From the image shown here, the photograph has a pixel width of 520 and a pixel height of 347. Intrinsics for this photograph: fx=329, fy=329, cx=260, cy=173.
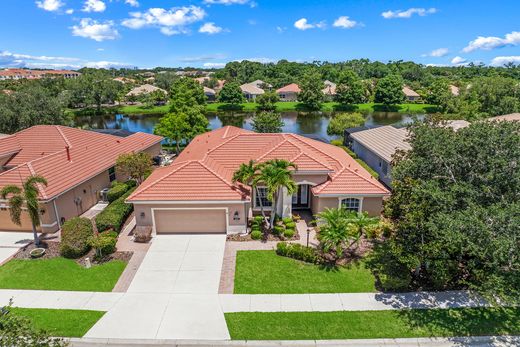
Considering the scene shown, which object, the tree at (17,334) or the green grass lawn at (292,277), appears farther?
the green grass lawn at (292,277)

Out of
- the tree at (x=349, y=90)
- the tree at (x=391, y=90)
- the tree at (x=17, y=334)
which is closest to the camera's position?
the tree at (x=17, y=334)

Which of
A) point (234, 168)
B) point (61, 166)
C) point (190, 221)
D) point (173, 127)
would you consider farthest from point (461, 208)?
point (173, 127)

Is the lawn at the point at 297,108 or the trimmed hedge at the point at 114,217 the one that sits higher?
the lawn at the point at 297,108

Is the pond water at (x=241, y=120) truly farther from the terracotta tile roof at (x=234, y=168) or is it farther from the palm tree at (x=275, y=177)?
the palm tree at (x=275, y=177)

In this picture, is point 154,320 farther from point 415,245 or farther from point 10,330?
point 415,245

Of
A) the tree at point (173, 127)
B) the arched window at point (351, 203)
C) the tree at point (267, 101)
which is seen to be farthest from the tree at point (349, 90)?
the arched window at point (351, 203)

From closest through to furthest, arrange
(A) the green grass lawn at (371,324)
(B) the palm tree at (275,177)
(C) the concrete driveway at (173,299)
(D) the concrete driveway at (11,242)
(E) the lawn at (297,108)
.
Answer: (A) the green grass lawn at (371,324) → (C) the concrete driveway at (173,299) → (D) the concrete driveway at (11,242) → (B) the palm tree at (275,177) → (E) the lawn at (297,108)
